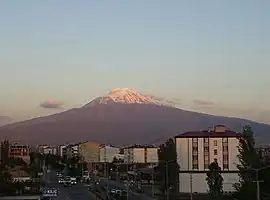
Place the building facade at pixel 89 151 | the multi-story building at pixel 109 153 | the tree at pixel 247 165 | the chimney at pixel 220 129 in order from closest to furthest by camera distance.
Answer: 1. the tree at pixel 247 165
2. the chimney at pixel 220 129
3. the multi-story building at pixel 109 153
4. the building facade at pixel 89 151

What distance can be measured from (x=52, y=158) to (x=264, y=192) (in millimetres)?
123027

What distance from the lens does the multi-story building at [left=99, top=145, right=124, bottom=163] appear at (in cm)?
18212

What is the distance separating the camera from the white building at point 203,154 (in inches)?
3049

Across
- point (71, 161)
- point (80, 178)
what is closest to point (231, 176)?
point (80, 178)

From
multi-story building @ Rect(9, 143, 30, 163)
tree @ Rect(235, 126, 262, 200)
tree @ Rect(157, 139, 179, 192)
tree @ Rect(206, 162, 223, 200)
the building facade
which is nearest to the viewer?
tree @ Rect(235, 126, 262, 200)

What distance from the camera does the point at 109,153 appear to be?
186 m

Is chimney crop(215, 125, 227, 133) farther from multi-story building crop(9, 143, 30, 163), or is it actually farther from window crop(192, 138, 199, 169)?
multi-story building crop(9, 143, 30, 163)

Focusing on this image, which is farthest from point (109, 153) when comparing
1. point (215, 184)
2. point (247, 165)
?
point (247, 165)

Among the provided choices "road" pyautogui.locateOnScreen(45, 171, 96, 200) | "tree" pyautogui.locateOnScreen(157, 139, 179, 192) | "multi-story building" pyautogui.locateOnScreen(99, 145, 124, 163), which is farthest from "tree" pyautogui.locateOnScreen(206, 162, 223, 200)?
"multi-story building" pyautogui.locateOnScreen(99, 145, 124, 163)

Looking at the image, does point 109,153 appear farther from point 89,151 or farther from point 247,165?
point 247,165

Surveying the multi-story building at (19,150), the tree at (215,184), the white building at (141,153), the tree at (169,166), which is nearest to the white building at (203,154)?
the tree at (169,166)

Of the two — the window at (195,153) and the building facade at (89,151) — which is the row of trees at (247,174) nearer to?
the window at (195,153)

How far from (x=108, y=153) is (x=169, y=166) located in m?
118

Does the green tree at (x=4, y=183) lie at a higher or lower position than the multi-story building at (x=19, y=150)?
lower
